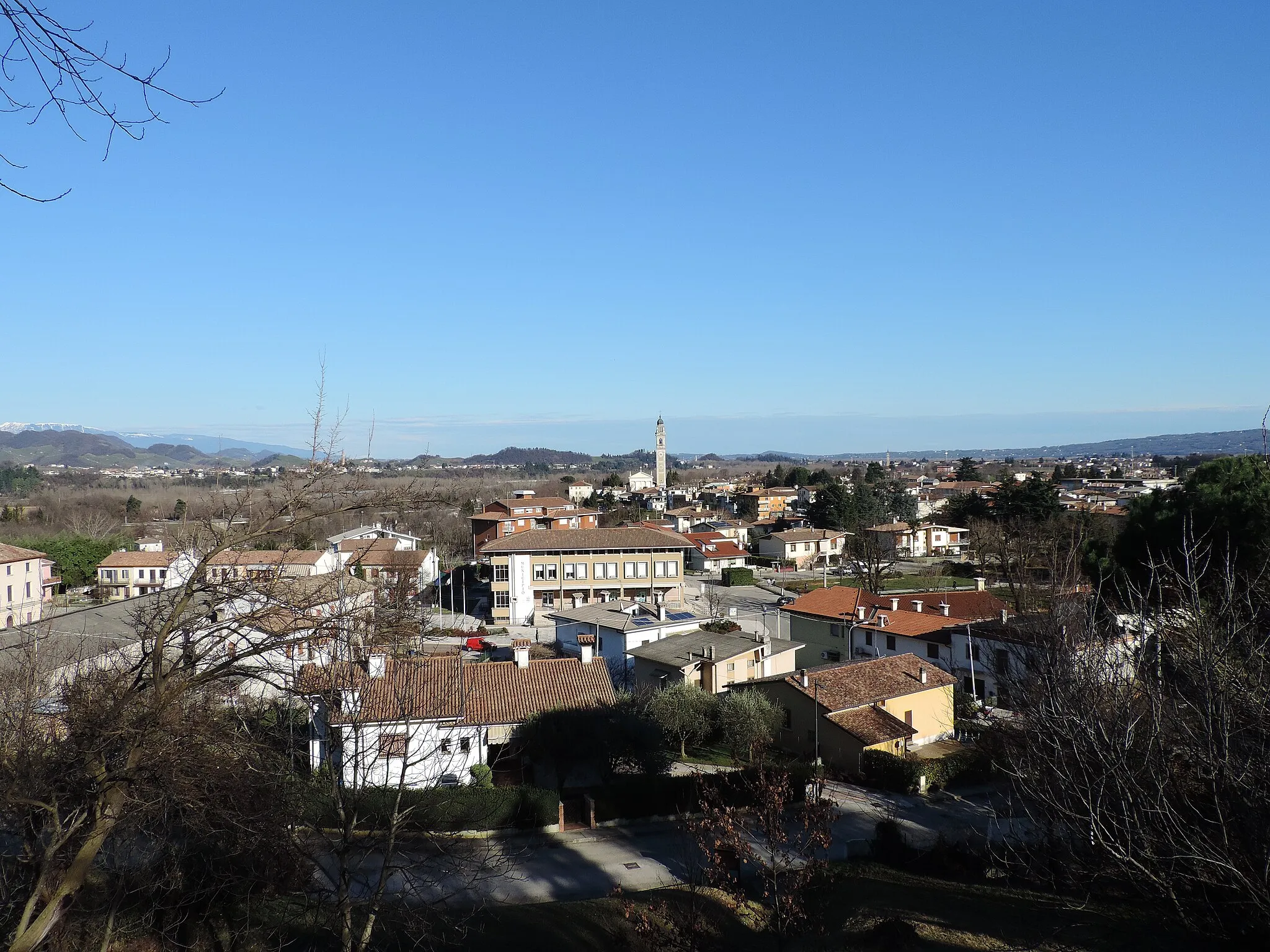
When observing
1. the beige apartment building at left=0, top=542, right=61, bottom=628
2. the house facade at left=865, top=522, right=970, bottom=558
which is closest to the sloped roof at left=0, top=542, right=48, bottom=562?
the beige apartment building at left=0, top=542, right=61, bottom=628

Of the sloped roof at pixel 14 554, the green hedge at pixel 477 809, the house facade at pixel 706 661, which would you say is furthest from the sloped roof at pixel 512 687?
the sloped roof at pixel 14 554

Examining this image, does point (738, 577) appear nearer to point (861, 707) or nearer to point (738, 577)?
point (738, 577)

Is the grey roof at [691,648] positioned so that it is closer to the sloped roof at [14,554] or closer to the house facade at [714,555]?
the sloped roof at [14,554]

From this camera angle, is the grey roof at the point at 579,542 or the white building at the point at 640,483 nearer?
the grey roof at the point at 579,542

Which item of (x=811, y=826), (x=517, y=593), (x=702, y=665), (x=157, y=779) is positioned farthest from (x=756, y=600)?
(x=157, y=779)

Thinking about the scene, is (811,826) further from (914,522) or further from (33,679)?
(914,522)

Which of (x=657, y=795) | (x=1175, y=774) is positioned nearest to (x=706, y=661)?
(x=657, y=795)

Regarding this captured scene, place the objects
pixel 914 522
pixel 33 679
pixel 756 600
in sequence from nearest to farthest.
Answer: pixel 33 679 → pixel 756 600 → pixel 914 522
